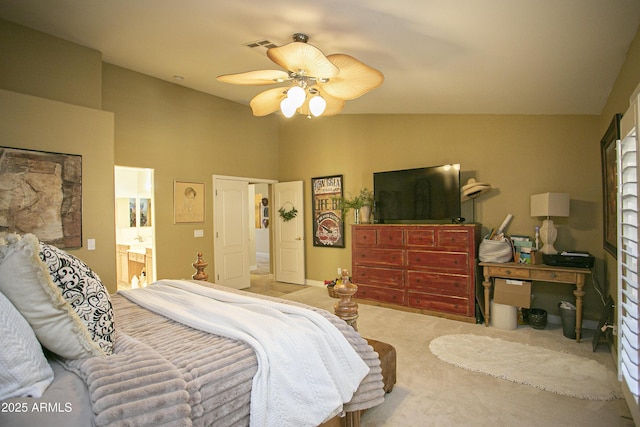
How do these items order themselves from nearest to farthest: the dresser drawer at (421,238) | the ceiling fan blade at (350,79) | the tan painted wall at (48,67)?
1. the ceiling fan blade at (350,79)
2. the tan painted wall at (48,67)
3. the dresser drawer at (421,238)

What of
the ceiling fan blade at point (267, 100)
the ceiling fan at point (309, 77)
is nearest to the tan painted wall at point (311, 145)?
the ceiling fan at point (309, 77)

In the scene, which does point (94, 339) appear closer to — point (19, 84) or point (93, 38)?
point (19, 84)

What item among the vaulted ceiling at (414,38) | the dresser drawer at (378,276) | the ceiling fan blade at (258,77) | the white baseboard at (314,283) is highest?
the vaulted ceiling at (414,38)

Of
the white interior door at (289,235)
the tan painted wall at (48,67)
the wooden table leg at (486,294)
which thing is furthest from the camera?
the white interior door at (289,235)

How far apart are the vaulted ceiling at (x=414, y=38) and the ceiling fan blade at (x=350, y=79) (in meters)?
0.30

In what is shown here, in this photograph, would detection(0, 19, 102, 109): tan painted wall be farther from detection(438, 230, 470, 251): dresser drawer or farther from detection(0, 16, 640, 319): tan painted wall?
detection(438, 230, 470, 251): dresser drawer

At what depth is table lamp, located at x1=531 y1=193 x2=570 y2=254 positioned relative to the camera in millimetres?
3637

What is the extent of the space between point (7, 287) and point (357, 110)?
4.68m

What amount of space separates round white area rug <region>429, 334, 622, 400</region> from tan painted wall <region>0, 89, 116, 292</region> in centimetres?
379

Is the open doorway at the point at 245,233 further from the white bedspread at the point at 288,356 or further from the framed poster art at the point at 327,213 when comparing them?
the white bedspread at the point at 288,356

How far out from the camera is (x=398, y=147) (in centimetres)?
523

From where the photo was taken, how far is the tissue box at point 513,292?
12.1 ft

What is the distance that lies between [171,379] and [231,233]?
15.7 feet

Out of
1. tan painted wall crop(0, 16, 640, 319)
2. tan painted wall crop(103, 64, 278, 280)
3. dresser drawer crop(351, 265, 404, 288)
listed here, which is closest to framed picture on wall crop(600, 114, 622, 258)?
tan painted wall crop(0, 16, 640, 319)
